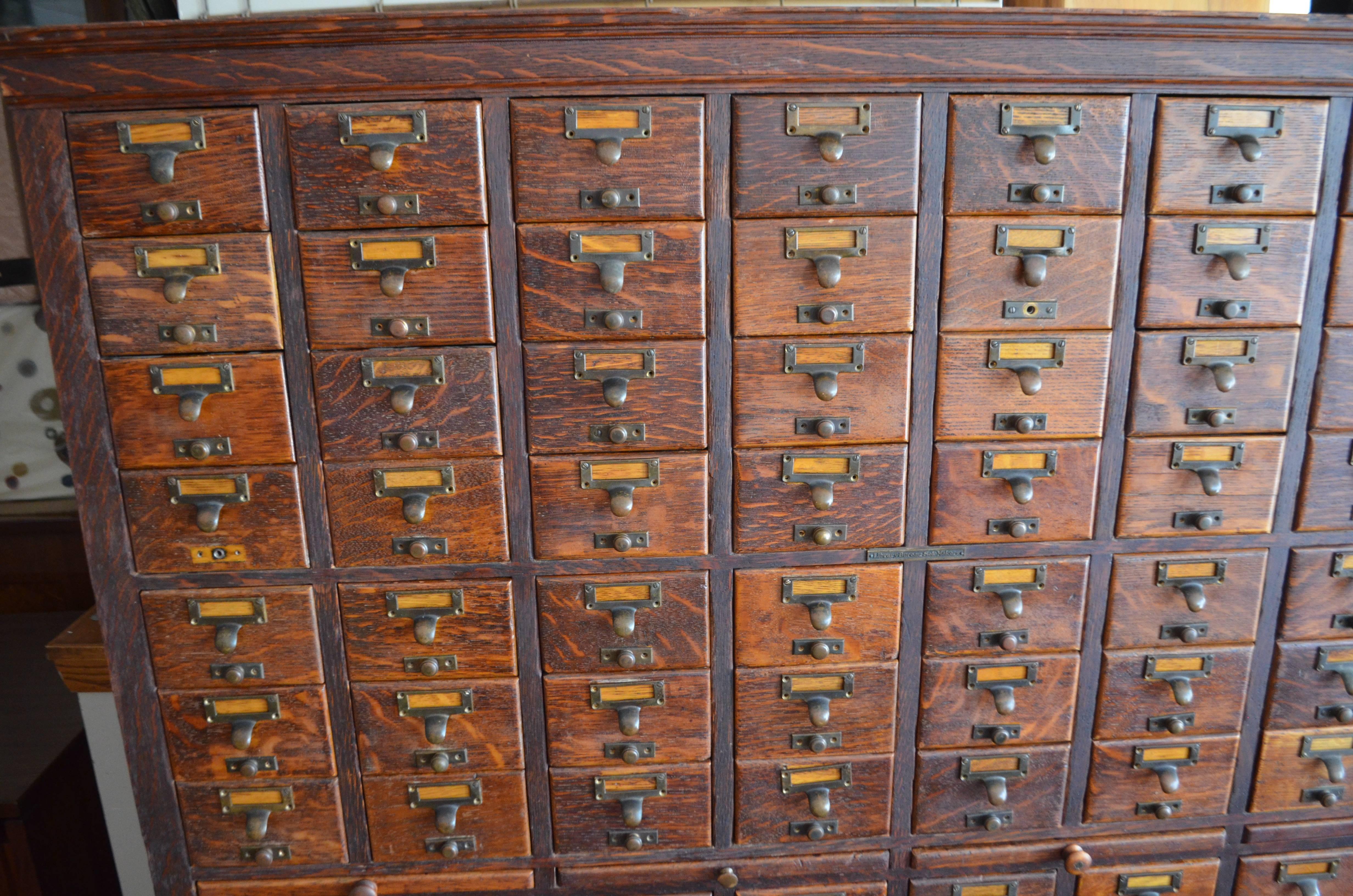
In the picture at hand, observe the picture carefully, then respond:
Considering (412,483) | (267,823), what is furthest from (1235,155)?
(267,823)

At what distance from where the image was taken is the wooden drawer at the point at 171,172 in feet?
5.02

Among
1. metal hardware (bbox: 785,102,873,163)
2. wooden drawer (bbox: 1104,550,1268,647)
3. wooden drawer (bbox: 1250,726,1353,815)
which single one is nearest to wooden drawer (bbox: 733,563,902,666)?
wooden drawer (bbox: 1104,550,1268,647)

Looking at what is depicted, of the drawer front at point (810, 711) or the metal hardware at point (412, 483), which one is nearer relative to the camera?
the metal hardware at point (412, 483)

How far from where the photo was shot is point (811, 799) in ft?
6.08

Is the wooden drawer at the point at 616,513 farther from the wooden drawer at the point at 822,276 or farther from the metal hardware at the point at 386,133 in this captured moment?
→ the metal hardware at the point at 386,133

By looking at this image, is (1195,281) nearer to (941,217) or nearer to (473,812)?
(941,217)

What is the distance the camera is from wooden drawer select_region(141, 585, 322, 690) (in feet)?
5.63

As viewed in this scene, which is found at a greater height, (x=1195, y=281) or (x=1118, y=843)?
(x=1195, y=281)

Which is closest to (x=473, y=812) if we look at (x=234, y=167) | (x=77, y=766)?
(x=77, y=766)

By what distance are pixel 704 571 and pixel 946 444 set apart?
59 cm

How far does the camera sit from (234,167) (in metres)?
1.55

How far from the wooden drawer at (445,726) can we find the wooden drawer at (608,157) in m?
1.04

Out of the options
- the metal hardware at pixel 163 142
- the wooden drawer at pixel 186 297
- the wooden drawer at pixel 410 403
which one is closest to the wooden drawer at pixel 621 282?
the wooden drawer at pixel 410 403

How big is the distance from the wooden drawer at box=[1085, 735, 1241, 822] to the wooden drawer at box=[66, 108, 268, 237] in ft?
7.31
